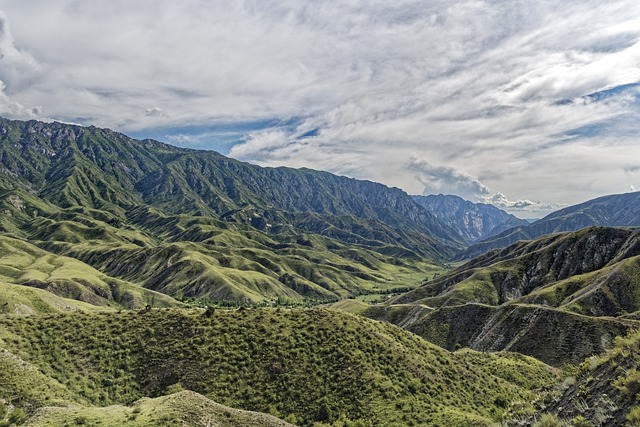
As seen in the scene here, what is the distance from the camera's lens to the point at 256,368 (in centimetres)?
6175

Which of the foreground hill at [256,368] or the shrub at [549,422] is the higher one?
the shrub at [549,422]

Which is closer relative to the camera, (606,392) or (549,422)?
(549,422)

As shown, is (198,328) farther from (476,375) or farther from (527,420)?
(527,420)

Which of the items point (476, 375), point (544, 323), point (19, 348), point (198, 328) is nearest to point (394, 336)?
point (476, 375)

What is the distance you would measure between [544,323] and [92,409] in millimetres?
122259

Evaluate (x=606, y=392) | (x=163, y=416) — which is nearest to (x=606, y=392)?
(x=606, y=392)

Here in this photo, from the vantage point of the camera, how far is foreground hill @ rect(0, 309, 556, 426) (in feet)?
175

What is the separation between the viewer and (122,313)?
7488cm

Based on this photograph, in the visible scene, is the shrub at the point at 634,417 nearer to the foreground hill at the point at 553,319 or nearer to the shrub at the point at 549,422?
the shrub at the point at 549,422

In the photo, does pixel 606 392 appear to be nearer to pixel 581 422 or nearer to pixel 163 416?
pixel 581 422

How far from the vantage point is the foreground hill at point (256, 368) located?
53281 mm

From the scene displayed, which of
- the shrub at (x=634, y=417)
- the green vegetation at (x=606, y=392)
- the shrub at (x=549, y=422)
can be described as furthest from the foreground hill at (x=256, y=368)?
the shrub at (x=634, y=417)

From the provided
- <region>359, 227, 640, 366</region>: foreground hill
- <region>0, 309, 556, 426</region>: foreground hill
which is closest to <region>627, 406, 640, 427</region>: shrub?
<region>0, 309, 556, 426</region>: foreground hill

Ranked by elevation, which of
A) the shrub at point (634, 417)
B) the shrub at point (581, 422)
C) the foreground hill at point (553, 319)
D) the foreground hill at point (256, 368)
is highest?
the shrub at point (634, 417)
